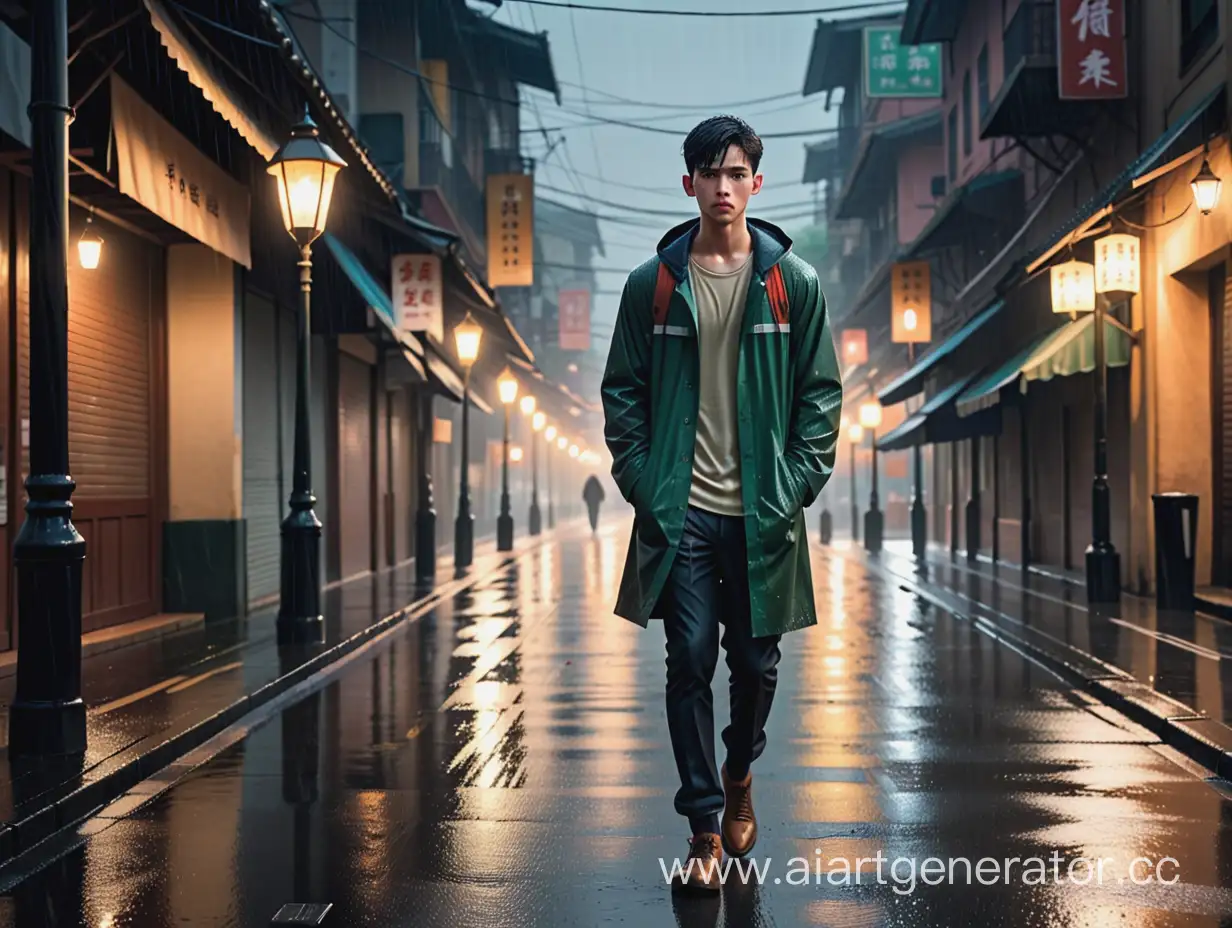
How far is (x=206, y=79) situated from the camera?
10.7m

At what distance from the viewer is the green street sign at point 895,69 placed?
1446 inches

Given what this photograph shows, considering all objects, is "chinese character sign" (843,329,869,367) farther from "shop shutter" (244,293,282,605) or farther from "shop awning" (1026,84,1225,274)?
"shop shutter" (244,293,282,605)

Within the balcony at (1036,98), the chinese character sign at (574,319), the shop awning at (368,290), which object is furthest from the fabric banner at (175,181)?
the chinese character sign at (574,319)

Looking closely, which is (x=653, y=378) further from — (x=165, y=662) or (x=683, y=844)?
(x=165, y=662)

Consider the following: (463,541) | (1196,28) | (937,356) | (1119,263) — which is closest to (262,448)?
(463,541)

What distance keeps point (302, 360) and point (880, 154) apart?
29588 mm

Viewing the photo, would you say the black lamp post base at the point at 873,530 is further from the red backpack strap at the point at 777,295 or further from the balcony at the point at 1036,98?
the red backpack strap at the point at 777,295

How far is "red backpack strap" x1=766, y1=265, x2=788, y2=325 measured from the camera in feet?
16.4

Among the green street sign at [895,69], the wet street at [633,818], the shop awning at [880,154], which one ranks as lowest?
the wet street at [633,818]

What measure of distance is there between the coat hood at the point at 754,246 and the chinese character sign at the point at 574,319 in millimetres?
46638

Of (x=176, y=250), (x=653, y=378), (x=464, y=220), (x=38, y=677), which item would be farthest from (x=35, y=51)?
(x=464, y=220)

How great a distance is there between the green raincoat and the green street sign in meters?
33.2

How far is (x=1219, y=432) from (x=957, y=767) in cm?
1032

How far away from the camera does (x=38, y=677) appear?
731 centimetres
